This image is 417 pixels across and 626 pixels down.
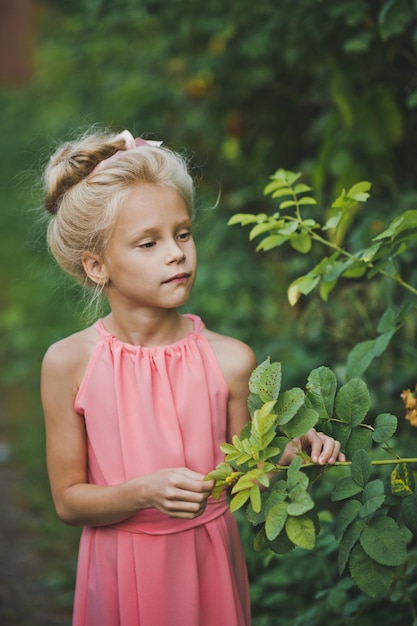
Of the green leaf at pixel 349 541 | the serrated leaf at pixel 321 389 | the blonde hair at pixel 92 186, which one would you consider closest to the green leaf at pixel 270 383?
the serrated leaf at pixel 321 389

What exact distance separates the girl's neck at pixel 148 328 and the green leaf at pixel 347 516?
0.57m

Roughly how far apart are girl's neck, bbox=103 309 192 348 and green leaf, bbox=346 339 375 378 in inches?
18.6

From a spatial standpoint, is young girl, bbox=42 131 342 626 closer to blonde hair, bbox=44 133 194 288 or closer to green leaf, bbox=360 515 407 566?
blonde hair, bbox=44 133 194 288

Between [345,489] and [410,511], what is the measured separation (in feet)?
0.44

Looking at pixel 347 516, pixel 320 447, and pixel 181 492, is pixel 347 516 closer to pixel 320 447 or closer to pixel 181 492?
pixel 320 447

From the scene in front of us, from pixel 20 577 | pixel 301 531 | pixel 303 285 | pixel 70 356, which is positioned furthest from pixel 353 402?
pixel 20 577

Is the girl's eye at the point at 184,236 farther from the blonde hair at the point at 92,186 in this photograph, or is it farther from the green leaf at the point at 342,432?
the green leaf at the point at 342,432

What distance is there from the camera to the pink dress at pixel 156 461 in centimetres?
180

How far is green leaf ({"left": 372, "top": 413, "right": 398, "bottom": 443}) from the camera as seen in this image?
60.8 inches

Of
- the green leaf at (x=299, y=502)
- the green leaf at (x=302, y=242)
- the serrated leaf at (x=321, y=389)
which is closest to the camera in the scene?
the green leaf at (x=299, y=502)

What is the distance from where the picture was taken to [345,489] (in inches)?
62.2

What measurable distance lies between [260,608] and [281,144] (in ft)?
7.03

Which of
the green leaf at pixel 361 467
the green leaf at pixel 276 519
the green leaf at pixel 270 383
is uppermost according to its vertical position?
the green leaf at pixel 270 383

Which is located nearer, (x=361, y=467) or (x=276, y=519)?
(x=276, y=519)
